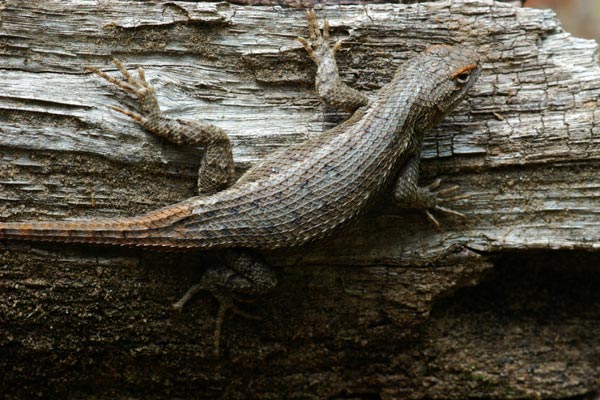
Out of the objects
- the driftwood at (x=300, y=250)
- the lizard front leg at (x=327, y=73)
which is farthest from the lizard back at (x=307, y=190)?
the driftwood at (x=300, y=250)

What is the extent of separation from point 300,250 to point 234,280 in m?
0.67

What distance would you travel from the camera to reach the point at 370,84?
6.18 m

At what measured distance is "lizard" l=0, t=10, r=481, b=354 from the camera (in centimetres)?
527

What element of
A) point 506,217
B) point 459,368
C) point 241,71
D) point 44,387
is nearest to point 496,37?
point 506,217

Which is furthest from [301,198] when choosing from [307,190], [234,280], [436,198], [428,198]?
[436,198]

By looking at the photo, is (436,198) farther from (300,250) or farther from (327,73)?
(327,73)

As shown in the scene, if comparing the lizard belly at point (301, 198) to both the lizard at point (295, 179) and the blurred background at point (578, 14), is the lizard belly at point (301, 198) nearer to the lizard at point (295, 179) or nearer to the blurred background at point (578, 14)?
the lizard at point (295, 179)

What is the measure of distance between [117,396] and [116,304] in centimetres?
111

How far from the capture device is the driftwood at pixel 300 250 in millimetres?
5574

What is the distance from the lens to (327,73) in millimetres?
5867

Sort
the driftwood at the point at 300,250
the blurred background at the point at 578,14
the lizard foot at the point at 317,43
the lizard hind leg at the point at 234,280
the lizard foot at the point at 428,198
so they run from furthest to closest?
the blurred background at the point at 578,14, the lizard foot at the point at 317,43, the lizard foot at the point at 428,198, the driftwood at the point at 300,250, the lizard hind leg at the point at 234,280

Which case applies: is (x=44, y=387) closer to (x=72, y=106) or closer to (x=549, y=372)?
(x=72, y=106)

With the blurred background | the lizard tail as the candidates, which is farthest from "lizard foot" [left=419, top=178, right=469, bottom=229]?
the blurred background

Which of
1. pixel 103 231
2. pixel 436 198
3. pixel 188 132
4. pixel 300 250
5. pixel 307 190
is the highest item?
pixel 188 132
